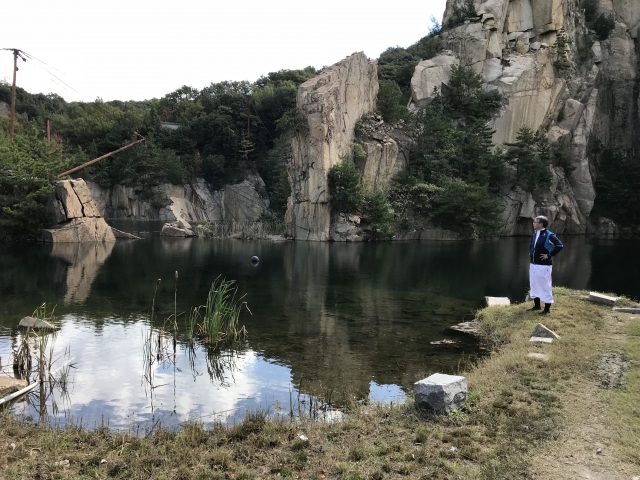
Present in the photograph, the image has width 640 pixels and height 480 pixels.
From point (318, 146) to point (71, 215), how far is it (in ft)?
53.0

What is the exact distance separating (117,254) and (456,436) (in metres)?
23.4

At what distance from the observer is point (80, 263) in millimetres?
21656

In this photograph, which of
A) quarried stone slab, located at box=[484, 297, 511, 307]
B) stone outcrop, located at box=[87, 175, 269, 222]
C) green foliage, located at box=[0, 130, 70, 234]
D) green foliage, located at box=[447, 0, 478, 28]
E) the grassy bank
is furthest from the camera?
stone outcrop, located at box=[87, 175, 269, 222]

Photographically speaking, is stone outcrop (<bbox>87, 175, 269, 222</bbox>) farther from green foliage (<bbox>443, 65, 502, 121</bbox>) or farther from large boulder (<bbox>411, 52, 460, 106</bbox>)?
green foliage (<bbox>443, 65, 502, 121</bbox>)

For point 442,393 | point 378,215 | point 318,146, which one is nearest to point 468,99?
point 378,215

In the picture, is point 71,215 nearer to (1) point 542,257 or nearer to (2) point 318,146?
(2) point 318,146

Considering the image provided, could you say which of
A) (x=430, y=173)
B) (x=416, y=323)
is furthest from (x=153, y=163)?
(x=416, y=323)

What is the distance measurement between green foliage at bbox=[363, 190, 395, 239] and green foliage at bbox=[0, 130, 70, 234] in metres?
20.3

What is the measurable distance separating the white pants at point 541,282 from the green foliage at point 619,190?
45122mm

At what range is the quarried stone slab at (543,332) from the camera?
8863 mm

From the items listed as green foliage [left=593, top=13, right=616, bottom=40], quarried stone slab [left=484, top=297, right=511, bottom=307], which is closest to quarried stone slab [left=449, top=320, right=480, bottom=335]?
quarried stone slab [left=484, top=297, right=511, bottom=307]

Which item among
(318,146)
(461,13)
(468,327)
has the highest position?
(461,13)

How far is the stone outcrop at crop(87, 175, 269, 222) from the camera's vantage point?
5128cm

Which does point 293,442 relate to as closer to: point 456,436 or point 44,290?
point 456,436
